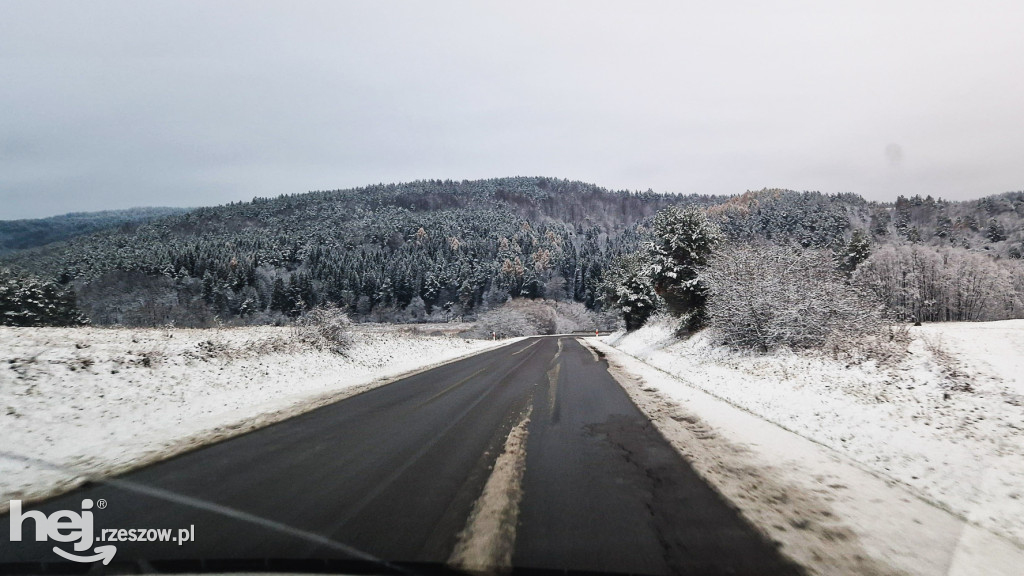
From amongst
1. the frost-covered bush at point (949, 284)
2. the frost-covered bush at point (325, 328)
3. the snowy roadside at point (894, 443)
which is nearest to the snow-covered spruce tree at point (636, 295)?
the frost-covered bush at point (325, 328)

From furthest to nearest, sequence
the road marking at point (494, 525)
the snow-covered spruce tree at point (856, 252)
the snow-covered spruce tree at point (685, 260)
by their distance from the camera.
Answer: the snow-covered spruce tree at point (856, 252) → the snow-covered spruce tree at point (685, 260) → the road marking at point (494, 525)

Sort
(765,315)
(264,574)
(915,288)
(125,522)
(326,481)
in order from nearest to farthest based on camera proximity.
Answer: (264,574) < (125,522) < (326,481) < (765,315) < (915,288)

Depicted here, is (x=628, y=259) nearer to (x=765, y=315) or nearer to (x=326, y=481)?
(x=765, y=315)

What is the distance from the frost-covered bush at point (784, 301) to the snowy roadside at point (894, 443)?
2.09 m

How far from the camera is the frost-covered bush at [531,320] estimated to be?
65.4 m

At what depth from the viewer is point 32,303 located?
99.5 ft

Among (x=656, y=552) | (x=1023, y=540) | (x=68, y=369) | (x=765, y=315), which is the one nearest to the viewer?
(x=656, y=552)

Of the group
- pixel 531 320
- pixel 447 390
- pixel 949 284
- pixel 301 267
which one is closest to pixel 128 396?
pixel 447 390

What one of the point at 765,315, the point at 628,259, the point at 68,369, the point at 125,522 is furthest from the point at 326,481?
the point at 628,259

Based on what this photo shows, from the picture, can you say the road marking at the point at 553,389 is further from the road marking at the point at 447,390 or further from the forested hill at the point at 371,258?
the forested hill at the point at 371,258

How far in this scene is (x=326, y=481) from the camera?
4836 millimetres

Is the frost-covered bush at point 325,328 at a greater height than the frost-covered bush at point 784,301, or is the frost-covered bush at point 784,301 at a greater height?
the frost-covered bush at point 784,301

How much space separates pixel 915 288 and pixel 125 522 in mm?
69323

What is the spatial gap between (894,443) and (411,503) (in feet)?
21.5
